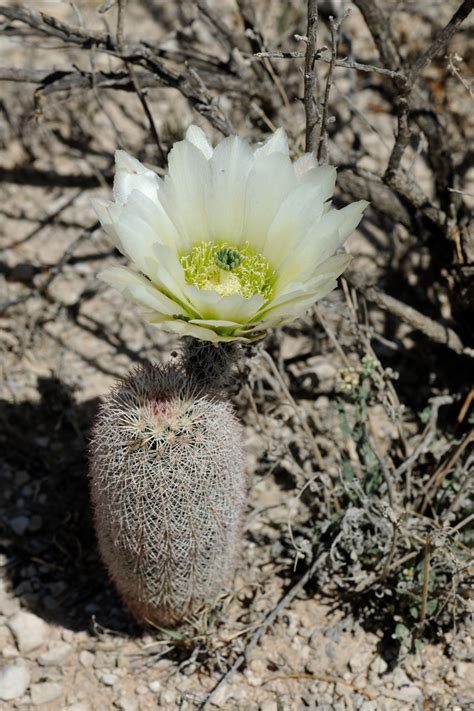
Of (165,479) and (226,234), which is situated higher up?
(226,234)

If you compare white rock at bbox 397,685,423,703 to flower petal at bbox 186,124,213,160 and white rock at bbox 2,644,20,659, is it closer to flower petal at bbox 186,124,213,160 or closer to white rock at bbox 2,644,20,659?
white rock at bbox 2,644,20,659

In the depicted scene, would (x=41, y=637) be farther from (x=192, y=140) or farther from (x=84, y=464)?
(x=192, y=140)

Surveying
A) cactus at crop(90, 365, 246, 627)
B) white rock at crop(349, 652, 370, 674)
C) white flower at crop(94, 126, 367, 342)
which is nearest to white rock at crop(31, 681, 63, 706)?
cactus at crop(90, 365, 246, 627)

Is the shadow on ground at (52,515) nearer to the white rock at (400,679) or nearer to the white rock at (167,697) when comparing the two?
the white rock at (167,697)

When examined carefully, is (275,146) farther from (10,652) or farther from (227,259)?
(10,652)

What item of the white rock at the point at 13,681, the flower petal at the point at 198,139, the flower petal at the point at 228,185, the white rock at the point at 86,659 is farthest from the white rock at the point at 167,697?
the flower petal at the point at 198,139

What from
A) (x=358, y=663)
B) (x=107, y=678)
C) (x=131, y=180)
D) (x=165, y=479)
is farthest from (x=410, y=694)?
(x=131, y=180)

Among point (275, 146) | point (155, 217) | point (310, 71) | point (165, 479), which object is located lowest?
point (165, 479)
